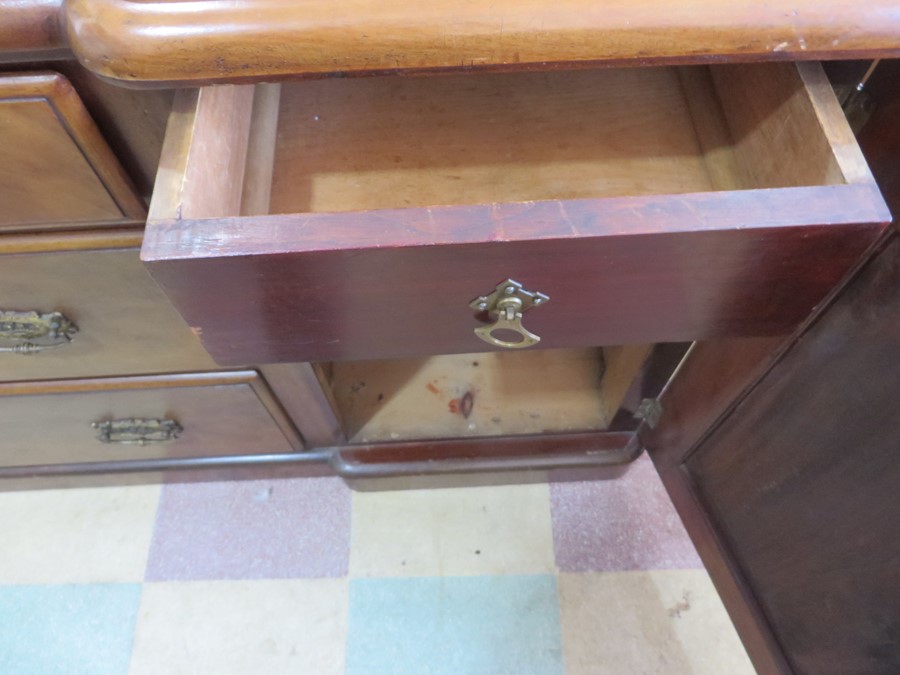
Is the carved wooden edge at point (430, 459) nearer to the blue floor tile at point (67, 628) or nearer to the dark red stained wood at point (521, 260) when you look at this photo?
the blue floor tile at point (67, 628)

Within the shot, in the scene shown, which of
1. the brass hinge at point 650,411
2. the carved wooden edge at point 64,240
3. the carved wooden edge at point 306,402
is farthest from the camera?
the brass hinge at point 650,411

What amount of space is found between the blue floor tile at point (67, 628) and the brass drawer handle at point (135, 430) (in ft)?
0.85

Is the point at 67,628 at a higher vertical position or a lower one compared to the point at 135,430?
lower

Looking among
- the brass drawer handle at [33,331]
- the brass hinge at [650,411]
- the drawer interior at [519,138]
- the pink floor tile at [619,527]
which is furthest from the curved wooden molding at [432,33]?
the pink floor tile at [619,527]

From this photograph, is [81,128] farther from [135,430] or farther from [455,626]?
[455,626]

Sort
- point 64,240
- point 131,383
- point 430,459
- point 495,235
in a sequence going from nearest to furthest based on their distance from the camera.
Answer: point 495,235
point 64,240
point 131,383
point 430,459

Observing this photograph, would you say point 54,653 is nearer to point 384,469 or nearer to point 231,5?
point 384,469

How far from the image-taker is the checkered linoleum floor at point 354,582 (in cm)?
82

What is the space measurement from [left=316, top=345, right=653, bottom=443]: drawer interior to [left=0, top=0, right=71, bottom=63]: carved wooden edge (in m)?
0.50

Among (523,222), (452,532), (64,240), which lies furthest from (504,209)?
(452,532)

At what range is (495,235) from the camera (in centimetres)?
34

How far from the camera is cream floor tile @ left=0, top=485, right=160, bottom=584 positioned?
88 cm

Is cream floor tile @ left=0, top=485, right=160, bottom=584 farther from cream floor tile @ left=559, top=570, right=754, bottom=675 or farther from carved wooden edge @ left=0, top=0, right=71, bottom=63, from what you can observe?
carved wooden edge @ left=0, top=0, right=71, bottom=63

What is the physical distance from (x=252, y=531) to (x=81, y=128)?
64 cm
